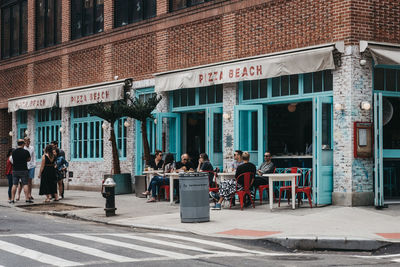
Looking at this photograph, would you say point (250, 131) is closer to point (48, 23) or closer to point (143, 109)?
point (143, 109)

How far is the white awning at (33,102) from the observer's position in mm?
26094

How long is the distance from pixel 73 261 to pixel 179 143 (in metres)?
12.3

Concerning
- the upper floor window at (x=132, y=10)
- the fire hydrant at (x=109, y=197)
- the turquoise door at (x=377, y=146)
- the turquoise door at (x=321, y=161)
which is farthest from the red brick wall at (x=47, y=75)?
the turquoise door at (x=377, y=146)

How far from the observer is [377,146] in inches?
601

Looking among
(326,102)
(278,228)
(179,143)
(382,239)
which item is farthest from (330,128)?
(179,143)

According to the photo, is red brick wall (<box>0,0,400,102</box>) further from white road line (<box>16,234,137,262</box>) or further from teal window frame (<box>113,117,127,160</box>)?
white road line (<box>16,234,137,262</box>)

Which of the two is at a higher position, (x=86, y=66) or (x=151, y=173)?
(x=86, y=66)

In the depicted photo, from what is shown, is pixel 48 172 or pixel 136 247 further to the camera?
pixel 48 172

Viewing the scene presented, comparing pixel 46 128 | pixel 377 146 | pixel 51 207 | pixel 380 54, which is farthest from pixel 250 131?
pixel 46 128

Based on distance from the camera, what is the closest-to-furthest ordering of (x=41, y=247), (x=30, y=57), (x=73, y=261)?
1. (x=73, y=261)
2. (x=41, y=247)
3. (x=30, y=57)

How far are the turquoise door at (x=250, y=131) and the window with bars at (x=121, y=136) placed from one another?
253 inches

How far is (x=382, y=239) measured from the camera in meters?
11.0

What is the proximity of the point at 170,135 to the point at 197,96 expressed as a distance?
1.86 m

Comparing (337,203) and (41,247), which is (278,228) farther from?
(41,247)
